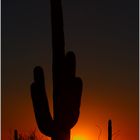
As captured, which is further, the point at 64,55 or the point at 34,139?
the point at 34,139

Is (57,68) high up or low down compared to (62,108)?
up

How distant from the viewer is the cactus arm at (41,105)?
1110 centimetres

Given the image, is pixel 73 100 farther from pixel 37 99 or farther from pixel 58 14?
pixel 58 14

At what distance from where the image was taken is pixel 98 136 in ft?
48.7

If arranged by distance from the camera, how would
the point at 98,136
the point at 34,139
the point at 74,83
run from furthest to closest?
1. the point at 34,139
2. the point at 98,136
3. the point at 74,83

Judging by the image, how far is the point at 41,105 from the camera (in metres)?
11.2

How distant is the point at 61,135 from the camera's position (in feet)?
36.4

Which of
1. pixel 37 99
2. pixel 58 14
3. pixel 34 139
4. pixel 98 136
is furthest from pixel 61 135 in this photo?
pixel 34 139

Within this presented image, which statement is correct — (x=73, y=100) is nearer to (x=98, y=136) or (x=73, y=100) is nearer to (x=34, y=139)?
(x=98, y=136)

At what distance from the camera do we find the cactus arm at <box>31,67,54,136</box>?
11.1m

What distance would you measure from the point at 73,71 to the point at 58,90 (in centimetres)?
62

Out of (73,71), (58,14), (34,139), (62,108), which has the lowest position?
(34,139)

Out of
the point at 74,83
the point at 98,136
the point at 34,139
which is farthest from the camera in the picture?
the point at 34,139

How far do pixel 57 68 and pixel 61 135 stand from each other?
5.41 ft
